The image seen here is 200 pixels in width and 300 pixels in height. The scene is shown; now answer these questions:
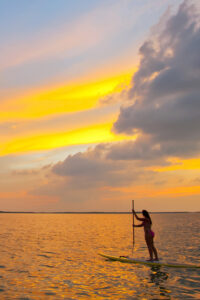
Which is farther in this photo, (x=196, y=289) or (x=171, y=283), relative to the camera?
(x=171, y=283)

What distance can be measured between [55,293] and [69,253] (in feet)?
42.7

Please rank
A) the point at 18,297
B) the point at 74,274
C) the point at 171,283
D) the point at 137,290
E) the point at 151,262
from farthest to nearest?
the point at 151,262
the point at 74,274
the point at 171,283
the point at 137,290
the point at 18,297

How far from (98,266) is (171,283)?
593 cm

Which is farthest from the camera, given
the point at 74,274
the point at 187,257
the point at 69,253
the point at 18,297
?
the point at 69,253

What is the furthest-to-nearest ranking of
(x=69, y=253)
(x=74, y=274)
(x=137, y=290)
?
(x=69, y=253) → (x=74, y=274) → (x=137, y=290)

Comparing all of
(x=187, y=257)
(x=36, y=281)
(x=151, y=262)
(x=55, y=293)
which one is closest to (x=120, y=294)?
(x=55, y=293)

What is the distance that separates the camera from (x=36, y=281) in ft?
50.0

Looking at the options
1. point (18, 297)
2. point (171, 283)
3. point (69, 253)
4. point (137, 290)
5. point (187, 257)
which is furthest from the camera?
point (69, 253)

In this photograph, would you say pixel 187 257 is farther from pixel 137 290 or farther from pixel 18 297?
pixel 18 297

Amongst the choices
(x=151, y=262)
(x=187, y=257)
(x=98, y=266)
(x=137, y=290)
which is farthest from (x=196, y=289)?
(x=187, y=257)

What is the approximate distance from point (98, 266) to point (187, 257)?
8.07 meters

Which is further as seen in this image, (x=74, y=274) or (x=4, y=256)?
(x=4, y=256)

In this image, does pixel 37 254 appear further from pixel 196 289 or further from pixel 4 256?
pixel 196 289

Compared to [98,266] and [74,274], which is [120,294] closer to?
[74,274]
